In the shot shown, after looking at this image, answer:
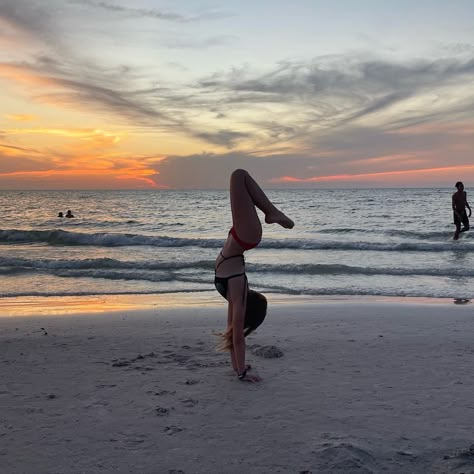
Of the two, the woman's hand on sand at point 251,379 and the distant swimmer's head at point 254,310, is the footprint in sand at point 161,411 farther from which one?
the distant swimmer's head at point 254,310

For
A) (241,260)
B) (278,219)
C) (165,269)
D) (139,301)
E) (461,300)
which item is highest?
(278,219)

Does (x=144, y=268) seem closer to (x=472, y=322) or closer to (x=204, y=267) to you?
(x=204, y=267)

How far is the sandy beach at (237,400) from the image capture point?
130 inches

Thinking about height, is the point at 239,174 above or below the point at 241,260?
above

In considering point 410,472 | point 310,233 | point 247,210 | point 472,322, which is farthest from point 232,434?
point 310,233

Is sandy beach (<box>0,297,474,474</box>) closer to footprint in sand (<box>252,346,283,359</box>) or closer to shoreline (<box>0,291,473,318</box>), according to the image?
footprint in sand (<box>252,346,283,359</box>)

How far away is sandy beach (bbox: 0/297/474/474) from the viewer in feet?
10.9

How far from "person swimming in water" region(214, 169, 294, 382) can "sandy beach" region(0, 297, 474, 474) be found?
1.16 feet

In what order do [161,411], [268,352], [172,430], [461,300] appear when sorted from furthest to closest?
[461,300] → [268,352] → [161,411] → [172,430]

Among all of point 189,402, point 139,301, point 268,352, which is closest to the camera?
point 189,402

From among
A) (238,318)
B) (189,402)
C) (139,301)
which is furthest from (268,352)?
(139,301)

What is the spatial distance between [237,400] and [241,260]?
129 centimetres

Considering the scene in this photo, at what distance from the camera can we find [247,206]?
15.1ft

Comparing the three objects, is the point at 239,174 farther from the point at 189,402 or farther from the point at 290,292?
the point at 290,292
